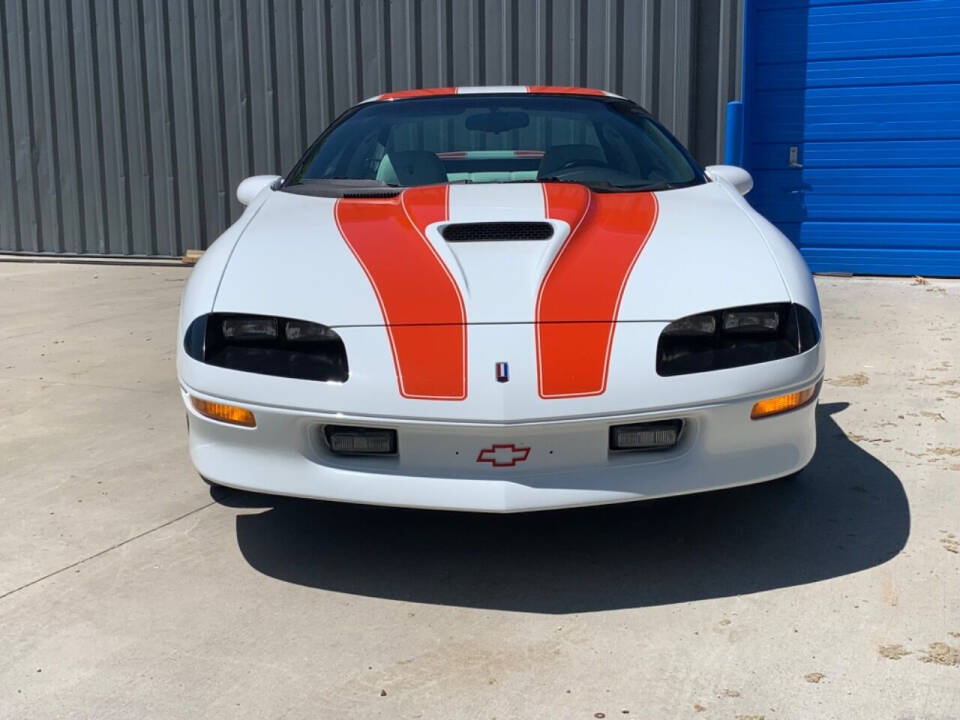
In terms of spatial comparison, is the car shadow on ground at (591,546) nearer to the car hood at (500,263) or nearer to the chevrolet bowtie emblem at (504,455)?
the chevrolet bowtie emblem at (504,455)

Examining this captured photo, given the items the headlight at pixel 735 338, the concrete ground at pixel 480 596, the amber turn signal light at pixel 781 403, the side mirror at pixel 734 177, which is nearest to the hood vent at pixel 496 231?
the headlight at pixel 735 338

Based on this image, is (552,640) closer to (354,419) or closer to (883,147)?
(354,419)

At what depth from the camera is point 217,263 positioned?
10.3 ft

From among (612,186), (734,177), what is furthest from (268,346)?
(734,177)

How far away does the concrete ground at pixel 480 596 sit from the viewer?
93.3 inches

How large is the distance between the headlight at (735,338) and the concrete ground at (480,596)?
0.61 m

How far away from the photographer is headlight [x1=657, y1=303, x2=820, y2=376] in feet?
9.02

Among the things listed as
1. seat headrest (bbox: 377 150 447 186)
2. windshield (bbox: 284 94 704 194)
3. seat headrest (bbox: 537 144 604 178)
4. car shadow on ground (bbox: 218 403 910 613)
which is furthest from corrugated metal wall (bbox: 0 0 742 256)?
car shadow on ground (bbox: 218 403 910 613)

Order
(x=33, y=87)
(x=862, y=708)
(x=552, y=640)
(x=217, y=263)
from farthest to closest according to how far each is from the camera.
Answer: (x=33, y=87)
(x=217, y=263)
(x=552, y=640)
(x=862, y=708)

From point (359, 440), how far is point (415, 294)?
0.41 m

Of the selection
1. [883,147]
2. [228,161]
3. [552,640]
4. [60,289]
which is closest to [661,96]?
[883,147]

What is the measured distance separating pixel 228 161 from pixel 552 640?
7.48 m

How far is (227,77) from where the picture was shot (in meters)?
9.26

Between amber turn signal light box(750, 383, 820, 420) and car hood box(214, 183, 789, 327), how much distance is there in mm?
254
